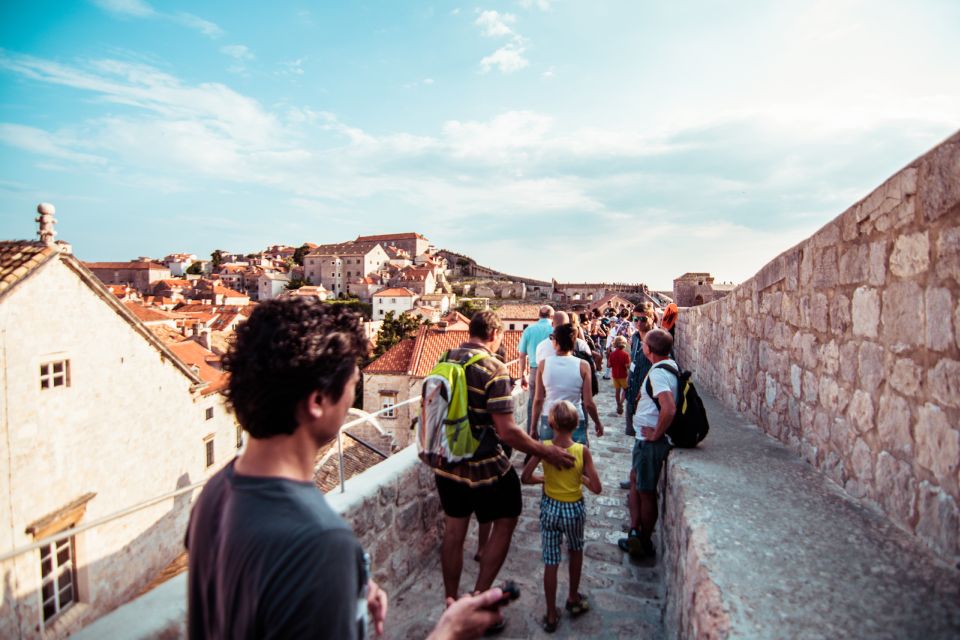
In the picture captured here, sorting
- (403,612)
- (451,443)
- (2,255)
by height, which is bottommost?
(403,612)

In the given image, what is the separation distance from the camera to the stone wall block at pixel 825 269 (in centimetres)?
304

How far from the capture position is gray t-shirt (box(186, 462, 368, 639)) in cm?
91

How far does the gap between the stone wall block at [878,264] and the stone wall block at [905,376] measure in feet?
1.34

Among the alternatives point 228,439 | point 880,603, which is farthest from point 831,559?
point 228,439

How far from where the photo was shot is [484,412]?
2908 millimetres

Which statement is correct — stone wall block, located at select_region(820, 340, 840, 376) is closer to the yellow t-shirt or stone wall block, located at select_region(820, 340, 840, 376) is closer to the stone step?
the stone step

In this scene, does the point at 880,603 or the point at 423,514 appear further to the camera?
the point at 423,514

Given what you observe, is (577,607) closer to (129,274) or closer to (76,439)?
(76,439)

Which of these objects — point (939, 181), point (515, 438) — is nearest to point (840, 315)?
point (939, 181)

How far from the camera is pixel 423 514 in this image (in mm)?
3521

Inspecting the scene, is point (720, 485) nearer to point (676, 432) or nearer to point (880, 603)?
point (676, 432)

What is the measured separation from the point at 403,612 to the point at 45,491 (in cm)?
1083

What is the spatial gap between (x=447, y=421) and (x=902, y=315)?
2.26 m

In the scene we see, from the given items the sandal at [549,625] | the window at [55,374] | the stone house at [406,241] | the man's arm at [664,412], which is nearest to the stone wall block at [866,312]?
the man's arm at [664,412]
